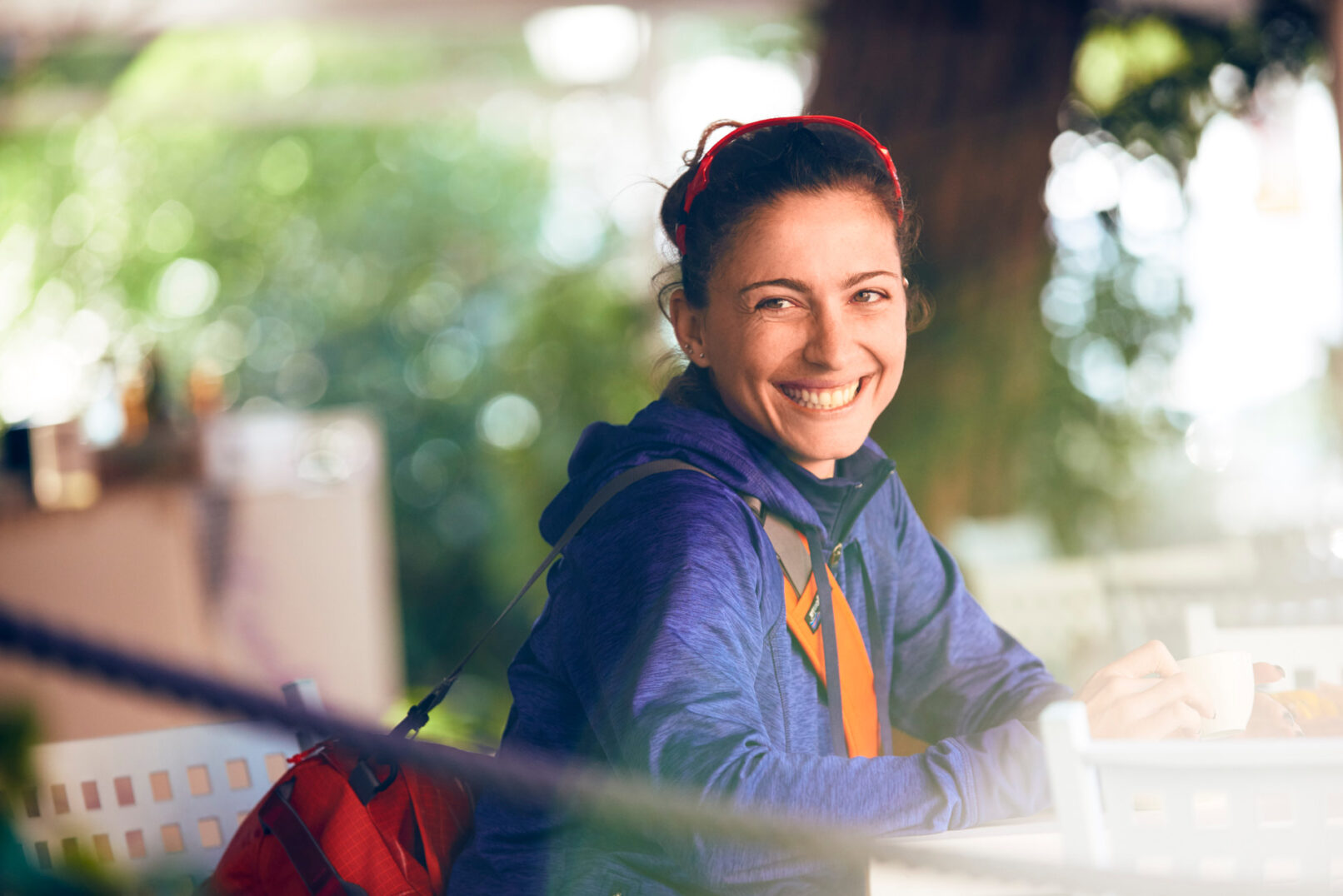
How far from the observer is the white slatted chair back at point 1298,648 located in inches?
63.2

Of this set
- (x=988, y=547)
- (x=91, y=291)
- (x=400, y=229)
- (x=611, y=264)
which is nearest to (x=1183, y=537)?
(x=988, y=547)

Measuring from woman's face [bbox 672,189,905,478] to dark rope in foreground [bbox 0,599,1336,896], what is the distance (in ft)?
1.54

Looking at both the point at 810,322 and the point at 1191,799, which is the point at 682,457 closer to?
the point at 810,322

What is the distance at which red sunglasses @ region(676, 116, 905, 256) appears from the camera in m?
1.25

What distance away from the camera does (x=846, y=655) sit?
4.16 ft

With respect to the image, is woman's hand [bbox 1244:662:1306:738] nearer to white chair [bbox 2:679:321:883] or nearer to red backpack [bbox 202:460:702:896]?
red backpack [bbox 202:460:702:896]

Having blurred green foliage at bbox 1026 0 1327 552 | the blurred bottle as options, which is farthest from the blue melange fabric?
the blurred bottle

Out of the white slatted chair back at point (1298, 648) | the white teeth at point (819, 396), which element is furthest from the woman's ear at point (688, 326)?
the white slatted chair back at point (1298, 648)

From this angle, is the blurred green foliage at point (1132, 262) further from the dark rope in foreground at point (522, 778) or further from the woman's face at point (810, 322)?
the dark rope in foreground at point (522, 778)

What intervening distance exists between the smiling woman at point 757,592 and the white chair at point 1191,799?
0.15 metres

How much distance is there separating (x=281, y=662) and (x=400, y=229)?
16.1 feet

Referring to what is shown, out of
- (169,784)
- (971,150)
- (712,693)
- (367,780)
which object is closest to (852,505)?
(712,693)

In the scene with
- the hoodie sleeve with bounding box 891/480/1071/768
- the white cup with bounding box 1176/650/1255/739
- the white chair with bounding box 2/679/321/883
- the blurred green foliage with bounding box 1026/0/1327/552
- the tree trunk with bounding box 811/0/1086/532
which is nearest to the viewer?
the white cup with bounding box 1176/650/1255/739

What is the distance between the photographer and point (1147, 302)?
154 inches
